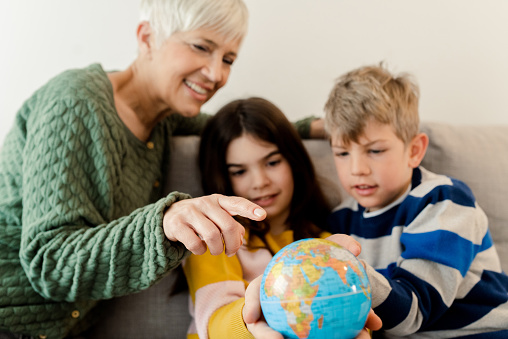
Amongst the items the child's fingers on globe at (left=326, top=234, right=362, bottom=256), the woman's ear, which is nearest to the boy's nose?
the child's fingers on globe at (left=326, top=234, right=362, bottom=256)

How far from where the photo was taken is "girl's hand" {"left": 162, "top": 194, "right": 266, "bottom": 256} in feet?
2.99

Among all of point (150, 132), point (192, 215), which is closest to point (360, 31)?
point (150, 132)

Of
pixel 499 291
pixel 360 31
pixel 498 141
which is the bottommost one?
pixel 499 291

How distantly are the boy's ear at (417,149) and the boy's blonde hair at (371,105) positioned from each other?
18mm

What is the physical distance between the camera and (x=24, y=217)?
4.15 feet

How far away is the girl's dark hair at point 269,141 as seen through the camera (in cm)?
160

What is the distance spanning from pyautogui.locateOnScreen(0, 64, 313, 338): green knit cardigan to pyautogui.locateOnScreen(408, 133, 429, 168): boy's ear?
2.60 feet

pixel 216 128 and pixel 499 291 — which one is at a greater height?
pixel 216 128

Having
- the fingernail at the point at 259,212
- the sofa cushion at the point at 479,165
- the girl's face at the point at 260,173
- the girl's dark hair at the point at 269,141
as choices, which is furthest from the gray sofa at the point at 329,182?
the fingernail at the point at 259,212

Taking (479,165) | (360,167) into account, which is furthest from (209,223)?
(479,165)

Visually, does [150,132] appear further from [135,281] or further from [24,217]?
[135,281]

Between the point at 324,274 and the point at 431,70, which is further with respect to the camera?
the point at 431,70

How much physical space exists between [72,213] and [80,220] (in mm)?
41

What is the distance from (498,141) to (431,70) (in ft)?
1.71
